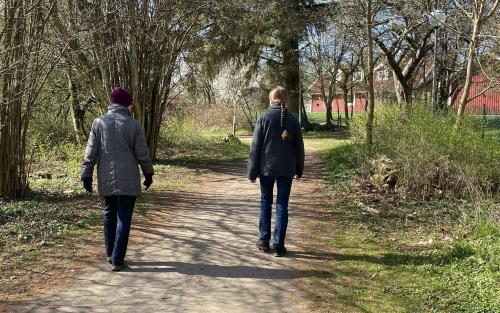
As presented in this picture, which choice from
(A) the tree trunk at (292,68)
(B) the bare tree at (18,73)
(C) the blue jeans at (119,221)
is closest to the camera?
(C) the blue jeans at (119,221)

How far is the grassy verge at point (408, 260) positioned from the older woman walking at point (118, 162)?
2023mm

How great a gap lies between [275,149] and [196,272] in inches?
64.8

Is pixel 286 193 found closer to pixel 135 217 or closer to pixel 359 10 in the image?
pixel 135 217

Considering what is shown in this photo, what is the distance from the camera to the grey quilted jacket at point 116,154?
526 centimetres

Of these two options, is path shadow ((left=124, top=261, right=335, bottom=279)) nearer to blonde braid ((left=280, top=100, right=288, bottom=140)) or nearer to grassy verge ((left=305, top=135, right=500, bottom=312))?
grassy verge ((left=305, top=135, right=500, bottom=312))

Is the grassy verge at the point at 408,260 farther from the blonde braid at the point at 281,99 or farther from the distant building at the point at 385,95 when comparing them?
the distant building at the point at 385,95

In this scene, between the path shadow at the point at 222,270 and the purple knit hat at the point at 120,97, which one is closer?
the path shadow at the point at 222,270

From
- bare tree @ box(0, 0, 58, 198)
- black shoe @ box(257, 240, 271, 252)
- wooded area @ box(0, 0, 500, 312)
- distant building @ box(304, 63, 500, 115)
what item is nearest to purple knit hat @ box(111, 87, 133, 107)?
wooded area @ box(0, 0, 500, 312)

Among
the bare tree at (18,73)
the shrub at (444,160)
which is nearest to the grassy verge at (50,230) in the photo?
the bare tree at (18,73)

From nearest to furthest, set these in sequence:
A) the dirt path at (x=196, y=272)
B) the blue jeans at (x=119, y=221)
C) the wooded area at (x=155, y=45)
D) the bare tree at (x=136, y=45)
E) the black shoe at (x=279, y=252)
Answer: the dirt path at (x=196, y=272)
the blue jeans at (x=119, y=221)
the black shoe at (x=279, y=252)
the wooded area at (x=155, y=45)
the bare tree at (x=136, y=45)

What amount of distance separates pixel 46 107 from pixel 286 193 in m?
12.6

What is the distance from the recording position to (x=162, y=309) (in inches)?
170

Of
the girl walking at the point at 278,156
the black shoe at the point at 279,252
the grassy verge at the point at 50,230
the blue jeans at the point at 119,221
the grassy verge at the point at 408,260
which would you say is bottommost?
the grassy verge at the point at 408,260

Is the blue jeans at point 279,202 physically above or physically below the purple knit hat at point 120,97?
below
